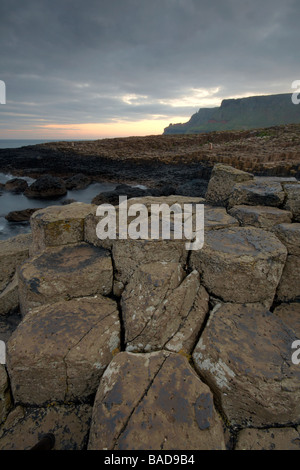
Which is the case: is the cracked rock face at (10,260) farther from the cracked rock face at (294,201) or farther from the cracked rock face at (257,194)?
the cracked rock face at (294,201)

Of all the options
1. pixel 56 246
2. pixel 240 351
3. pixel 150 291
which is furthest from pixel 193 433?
pixel 56 246

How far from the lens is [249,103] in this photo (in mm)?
169125

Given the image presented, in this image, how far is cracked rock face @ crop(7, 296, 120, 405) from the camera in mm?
2148

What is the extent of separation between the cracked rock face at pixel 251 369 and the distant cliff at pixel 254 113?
15399 centimetres

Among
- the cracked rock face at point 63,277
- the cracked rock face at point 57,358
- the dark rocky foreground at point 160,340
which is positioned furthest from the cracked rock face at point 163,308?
the cracked rock face at point 63,277

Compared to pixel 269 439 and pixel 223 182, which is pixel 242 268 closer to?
pixel 269 439

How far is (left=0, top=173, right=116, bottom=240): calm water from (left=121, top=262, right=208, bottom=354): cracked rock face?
11199 millimetres

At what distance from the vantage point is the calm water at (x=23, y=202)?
39.9ft

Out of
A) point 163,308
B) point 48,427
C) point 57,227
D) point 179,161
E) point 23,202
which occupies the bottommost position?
point 23,202

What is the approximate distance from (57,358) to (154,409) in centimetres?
98

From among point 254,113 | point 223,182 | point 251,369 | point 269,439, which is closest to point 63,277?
point 251,369

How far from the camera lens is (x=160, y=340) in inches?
90.9

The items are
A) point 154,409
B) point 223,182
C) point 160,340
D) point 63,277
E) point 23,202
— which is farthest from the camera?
point 23,202

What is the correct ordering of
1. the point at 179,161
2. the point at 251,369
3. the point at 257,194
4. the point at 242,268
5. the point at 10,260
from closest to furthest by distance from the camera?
the point at 251,369 → the point at 242,268 → the point at 257,194 → the point at 10,260 → the point at 179,161
